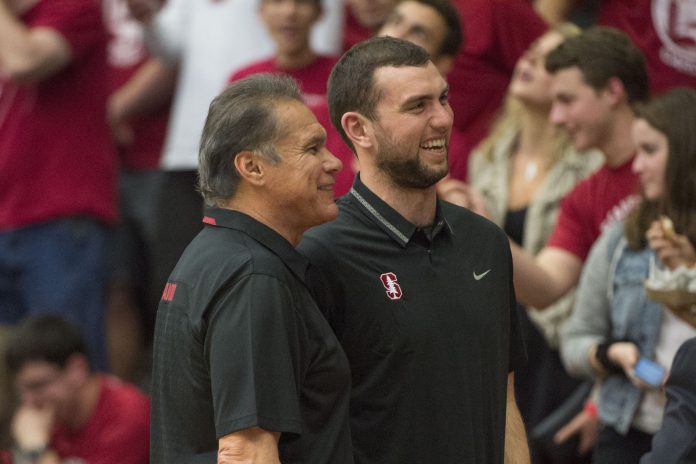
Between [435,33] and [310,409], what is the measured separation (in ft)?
9.09

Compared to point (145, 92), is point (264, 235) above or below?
above

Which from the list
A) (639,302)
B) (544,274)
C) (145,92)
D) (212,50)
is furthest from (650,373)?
(145,92)

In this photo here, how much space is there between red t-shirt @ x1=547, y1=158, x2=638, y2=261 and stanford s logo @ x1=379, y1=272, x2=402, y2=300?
203 centimetres

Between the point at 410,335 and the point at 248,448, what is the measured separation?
23.4 inches

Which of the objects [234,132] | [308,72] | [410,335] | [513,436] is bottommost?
[308,72]

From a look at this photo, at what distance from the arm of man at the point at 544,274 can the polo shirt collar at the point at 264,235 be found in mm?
1382

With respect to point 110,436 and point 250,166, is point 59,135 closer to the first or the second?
point 110,436

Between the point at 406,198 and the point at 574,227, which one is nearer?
the point at 406,198

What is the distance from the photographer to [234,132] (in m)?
3.36

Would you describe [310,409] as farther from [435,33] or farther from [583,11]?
[583,11]

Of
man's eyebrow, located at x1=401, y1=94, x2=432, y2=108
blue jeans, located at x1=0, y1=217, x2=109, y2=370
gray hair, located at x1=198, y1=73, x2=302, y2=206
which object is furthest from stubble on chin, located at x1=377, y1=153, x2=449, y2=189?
blue jeans, located at x1=0, y1=217, x2=109, y2=370

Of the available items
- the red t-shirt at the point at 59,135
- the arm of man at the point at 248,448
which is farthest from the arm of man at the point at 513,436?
the red t-shirt at the point at 59,135

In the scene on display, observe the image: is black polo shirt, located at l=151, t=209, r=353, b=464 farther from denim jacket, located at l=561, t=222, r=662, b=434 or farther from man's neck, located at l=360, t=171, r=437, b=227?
denim jacket, located at l=561, t=222, r=662, b=434

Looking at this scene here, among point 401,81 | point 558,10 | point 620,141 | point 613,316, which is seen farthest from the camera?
point 558,10
